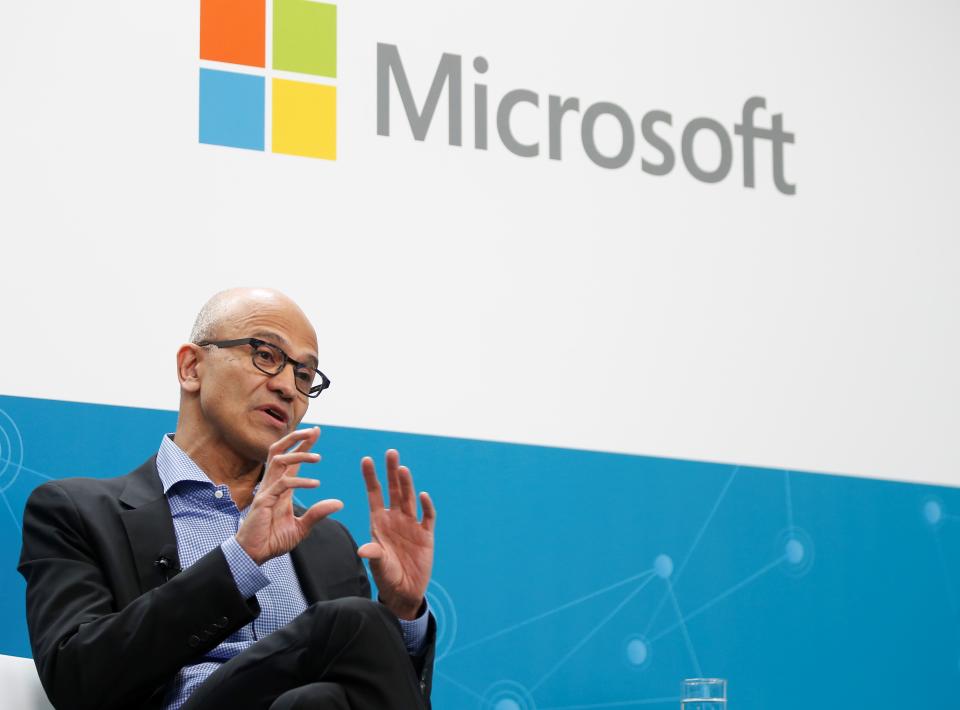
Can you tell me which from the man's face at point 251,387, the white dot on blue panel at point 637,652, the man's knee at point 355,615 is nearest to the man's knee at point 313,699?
the man's knee at point 355,615

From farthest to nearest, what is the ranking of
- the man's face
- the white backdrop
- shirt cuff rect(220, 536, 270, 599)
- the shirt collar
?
the white backdrop
the man's face
the shirt collar
shirt cuff rect(220, 536, 270, 599)

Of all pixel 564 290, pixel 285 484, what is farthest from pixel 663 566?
pixel 285 484

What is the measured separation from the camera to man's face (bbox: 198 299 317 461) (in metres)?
2.78

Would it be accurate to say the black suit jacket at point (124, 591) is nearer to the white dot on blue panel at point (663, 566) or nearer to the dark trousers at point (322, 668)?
the dark trousers at point (322, 668)

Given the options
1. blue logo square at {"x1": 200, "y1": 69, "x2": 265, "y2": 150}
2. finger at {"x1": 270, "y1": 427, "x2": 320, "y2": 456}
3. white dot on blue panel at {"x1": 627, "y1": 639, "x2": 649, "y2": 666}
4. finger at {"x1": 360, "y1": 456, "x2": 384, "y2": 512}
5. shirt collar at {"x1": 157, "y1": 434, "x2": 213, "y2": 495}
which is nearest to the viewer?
finger at {"x1": 270, "y1": 427, "x2": 320, "y2": 456}

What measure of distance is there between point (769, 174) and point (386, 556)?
81.5 inches

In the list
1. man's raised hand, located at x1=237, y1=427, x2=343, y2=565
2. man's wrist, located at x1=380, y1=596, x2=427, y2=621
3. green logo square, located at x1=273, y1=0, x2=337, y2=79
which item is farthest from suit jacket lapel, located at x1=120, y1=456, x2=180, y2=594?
green logo square, located at x1=273, y1=0, x2=337, y2=79

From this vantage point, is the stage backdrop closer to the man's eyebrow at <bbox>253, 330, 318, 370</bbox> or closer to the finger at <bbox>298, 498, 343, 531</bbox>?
the man's eyebrow at <bbox>253, 330, 318, 370</bbox>

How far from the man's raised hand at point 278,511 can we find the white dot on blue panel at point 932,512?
230cm

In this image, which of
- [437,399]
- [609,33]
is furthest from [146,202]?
[609,33]

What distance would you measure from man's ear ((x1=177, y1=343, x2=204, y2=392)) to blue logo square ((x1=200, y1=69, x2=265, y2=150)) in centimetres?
70

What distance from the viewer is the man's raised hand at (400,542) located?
253 cm

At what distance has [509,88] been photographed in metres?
3.77

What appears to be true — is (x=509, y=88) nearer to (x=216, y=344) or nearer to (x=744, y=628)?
(x=216, y=344)
